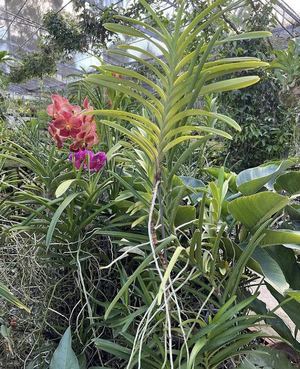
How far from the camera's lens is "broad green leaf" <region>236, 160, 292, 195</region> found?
0.67 m

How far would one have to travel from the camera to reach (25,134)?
1103mm

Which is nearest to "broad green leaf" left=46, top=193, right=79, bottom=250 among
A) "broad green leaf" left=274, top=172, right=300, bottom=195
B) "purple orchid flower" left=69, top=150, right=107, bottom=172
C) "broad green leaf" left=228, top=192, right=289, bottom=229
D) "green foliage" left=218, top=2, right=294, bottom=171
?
"purple orchid flower" left=69, top=150, right=107, bottom=172

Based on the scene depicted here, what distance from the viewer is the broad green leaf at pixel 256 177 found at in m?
0.67

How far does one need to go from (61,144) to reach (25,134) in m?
0.36

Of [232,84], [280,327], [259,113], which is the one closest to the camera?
[232,84]

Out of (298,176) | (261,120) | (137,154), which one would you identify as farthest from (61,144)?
(261,120)

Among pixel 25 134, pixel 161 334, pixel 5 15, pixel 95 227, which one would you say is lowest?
pixel 161 334

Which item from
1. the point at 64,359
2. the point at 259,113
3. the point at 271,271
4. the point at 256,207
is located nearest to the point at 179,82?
the point at 256,207

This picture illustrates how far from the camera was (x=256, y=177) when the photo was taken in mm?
760

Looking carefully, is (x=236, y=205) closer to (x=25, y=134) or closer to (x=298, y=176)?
(x=298, y=176)

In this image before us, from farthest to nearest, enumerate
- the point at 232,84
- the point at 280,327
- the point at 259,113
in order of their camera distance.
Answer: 1. the point at 259,113
2. the point at 280,327
3. the point at 232,84

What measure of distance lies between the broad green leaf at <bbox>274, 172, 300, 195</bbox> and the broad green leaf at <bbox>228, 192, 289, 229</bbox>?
165 mm

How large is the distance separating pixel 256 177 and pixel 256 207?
0.17 meters

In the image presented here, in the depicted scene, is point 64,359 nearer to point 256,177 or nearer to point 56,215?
point 56,215
